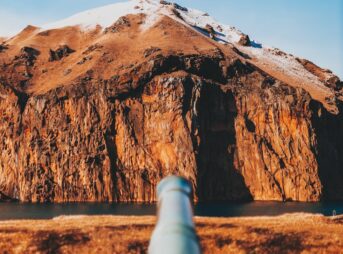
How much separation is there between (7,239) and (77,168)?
6226 inches

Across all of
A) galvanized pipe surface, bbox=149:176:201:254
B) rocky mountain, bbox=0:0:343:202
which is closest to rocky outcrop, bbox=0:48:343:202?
rocky mountain, bbox=0:0:343:202

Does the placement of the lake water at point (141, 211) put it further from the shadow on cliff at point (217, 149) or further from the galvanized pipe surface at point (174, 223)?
the galvanized pipe surface at point (174, 223)

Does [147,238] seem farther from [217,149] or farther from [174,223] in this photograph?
[217,149]

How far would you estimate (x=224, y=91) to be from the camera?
200m

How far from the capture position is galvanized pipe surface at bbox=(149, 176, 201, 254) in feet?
23.2

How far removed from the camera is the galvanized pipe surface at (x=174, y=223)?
23.2ft

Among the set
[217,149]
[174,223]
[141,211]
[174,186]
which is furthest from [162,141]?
[174,223]

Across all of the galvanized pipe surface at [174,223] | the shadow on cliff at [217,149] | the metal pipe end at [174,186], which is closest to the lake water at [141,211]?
the shadow on cliff at [217,149]

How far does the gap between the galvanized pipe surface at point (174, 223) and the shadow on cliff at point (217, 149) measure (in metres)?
172

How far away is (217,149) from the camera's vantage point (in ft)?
636

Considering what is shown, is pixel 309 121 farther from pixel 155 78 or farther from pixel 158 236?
pixel 158 236

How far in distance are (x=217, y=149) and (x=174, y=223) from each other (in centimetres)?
18737

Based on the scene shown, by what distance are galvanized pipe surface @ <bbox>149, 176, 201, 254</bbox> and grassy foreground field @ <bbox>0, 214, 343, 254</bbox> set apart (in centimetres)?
1900

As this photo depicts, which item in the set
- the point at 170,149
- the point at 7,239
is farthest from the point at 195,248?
the point at 170,149
